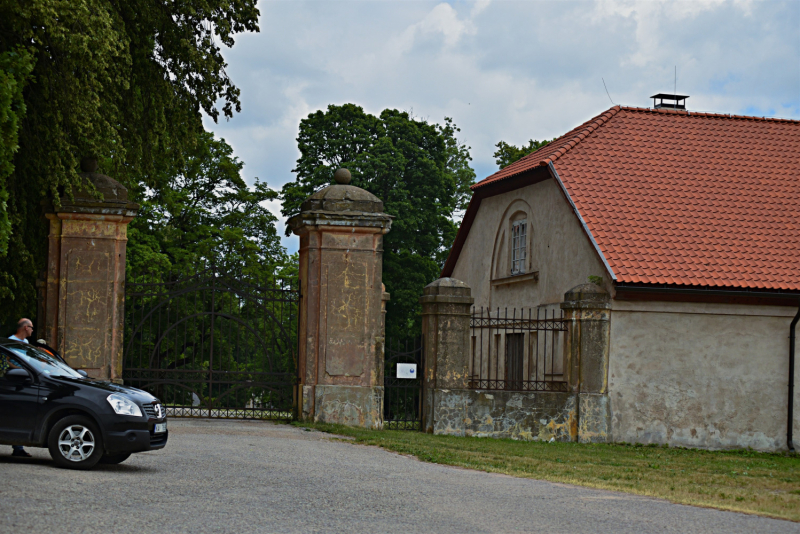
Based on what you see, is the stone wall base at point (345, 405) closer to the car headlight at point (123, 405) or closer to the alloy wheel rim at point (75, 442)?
the car headlight at point (123, 405)

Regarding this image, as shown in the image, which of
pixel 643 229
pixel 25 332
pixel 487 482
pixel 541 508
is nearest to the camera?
pixel 541 508

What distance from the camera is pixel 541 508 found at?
7801mm

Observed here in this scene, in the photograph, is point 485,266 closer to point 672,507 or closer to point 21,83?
point 21,83

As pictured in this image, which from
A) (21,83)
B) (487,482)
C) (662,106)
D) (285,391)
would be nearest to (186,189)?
(662,106)

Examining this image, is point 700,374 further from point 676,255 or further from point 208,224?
point 208,224

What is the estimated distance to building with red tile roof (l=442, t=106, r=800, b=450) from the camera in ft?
55.2

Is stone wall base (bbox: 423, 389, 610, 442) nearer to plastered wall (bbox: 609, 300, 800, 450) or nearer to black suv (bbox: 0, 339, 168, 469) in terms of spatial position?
plastered wall (bbox: 609, 300, 800, 450)

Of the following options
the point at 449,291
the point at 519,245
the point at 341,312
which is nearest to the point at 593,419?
the point at 449,291

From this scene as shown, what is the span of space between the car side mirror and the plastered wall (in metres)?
10.7

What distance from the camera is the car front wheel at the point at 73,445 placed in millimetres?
8828

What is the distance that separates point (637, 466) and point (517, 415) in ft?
11.7

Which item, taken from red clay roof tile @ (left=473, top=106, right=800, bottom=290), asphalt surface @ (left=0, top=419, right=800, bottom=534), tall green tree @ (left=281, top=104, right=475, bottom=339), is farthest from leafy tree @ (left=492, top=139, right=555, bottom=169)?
asphalt surface @ (left=0, top=419, right=800, bottom=534)

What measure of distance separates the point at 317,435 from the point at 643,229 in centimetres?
838

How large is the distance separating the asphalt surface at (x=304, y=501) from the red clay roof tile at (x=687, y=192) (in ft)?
27.1
